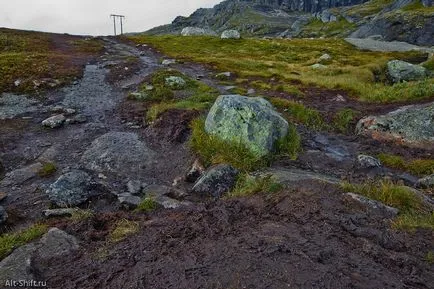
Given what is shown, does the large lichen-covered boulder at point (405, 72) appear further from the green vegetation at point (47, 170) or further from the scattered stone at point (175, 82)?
the green vegetation at point (47, 170)

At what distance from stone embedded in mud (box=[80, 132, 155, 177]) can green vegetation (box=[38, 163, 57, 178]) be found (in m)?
1.16

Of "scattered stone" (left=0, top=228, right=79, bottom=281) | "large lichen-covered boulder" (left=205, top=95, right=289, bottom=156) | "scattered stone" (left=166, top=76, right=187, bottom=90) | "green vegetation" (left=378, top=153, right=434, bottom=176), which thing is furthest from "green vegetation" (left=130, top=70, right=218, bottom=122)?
"scattered stone" (left=0, top=228, right=79, bottom=281)

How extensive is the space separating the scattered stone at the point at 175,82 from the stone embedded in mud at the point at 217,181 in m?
15.9

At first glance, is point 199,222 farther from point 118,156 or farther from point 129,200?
point 118,156

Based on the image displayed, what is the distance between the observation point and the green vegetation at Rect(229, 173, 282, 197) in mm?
11452

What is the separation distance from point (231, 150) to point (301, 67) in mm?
30388

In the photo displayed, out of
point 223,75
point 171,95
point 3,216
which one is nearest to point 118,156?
point 3,216

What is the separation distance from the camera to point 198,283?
23.1 feet

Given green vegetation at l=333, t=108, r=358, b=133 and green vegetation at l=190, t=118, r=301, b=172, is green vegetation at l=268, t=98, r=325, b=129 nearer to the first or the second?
green vegetation at l=333, t=108, r=358, b=133

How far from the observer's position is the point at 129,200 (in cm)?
1256

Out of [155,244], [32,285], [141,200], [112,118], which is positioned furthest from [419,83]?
[32,285]

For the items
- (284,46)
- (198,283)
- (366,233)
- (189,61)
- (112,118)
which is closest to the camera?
(198,283)

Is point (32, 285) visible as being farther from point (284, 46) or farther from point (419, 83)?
point (284, 46)

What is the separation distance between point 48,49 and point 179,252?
52823 mm
